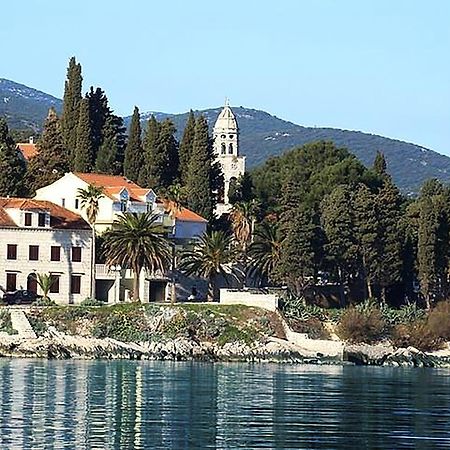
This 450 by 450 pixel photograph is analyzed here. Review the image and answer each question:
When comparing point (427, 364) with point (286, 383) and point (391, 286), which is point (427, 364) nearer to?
point (391, 286)

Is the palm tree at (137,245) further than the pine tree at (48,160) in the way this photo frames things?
No

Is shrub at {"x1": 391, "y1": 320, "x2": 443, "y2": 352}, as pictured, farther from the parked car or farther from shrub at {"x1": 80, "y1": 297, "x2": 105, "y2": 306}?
the parked car

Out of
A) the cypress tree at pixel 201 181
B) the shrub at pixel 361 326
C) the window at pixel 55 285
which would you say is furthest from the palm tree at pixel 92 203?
the shrub at pixel 361 326

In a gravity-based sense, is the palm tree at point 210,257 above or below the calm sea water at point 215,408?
above

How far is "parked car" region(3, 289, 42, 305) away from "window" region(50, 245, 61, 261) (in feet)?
8.96

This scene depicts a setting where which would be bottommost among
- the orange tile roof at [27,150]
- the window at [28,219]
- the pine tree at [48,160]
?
the window at [28,219]

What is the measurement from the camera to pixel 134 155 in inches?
3944

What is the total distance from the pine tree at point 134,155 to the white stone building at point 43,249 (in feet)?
38.4

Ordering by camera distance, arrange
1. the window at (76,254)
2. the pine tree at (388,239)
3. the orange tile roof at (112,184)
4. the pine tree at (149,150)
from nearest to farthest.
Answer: the pine tree at (388,239)
the window at (76,254)
the orange tile roof at (112,184)
the pine tree at (149,150)

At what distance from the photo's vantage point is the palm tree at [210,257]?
86625 millimetres

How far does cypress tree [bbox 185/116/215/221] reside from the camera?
3767 inches

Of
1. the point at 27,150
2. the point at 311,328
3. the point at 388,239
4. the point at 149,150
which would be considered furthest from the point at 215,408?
the point at 27,150

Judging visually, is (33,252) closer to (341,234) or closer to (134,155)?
(134,155)

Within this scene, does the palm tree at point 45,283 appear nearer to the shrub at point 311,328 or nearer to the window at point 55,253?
the window at point 55,253
